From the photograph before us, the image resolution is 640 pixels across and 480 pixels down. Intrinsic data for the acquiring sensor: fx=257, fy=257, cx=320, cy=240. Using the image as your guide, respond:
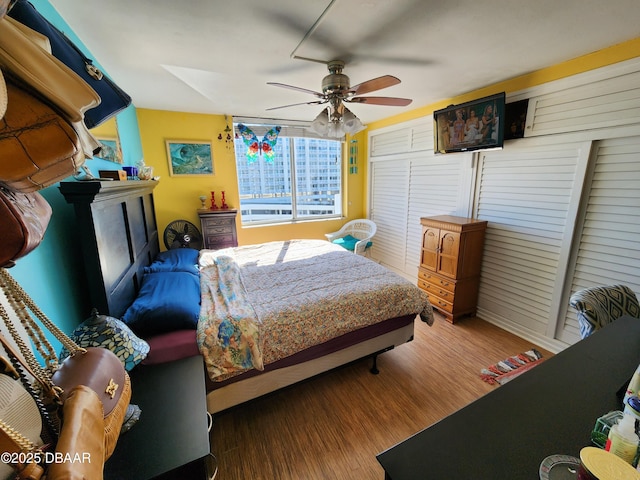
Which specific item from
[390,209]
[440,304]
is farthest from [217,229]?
[440,304]

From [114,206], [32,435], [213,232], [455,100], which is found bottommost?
[213,232]

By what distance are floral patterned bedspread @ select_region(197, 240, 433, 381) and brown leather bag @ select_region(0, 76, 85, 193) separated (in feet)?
4.09

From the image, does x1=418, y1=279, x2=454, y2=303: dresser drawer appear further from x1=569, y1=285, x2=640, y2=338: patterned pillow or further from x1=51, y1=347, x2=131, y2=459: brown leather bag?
x1=51, y1=347, x2=131, y2=459: brown leather bag

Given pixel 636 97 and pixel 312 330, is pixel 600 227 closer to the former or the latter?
pixel 636 97

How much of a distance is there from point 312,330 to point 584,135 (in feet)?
8.73

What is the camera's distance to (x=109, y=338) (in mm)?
1148

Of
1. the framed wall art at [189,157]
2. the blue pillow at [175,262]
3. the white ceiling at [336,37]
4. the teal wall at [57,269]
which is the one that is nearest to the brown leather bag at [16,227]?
the teal wall at [57,269]

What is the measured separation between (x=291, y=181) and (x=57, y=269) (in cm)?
348

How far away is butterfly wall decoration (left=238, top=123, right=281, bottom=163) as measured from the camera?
387 cm

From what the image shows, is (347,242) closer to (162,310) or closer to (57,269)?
(162,310)

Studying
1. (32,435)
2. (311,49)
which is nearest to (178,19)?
(311,49)

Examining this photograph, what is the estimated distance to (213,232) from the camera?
141 inches

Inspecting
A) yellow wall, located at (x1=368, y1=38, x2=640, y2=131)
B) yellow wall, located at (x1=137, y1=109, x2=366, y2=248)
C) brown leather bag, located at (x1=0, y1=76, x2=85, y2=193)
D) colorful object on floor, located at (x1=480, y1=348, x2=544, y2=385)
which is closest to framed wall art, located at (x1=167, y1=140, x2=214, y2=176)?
yellow wall, located at (x1=137, y1=109, x2=366, y2=248)

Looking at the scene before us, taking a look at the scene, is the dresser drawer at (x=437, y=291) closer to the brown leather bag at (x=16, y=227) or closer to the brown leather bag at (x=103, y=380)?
the brown leather bag at (x=103, y=380)
